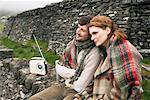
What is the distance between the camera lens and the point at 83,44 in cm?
520

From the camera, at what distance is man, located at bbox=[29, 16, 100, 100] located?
5.00 meters

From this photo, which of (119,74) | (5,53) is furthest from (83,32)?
(5,53)

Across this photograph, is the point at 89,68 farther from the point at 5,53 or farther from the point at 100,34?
the point at 5,53

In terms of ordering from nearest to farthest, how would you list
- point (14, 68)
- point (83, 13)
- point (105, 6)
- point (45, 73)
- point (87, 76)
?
point (87, 76) < point (45, 73) < point (14, 68) < point (105, 6) < point (83, 13)

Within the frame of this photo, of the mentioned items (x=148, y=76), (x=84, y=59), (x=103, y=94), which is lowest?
(x=148, y=76)

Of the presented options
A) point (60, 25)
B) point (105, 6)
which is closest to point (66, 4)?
point (60, 25)

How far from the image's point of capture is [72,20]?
47.1 ft

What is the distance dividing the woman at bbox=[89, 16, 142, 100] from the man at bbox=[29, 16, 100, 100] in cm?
33

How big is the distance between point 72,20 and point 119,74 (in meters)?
10.2

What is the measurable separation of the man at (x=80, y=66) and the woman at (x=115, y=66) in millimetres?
329

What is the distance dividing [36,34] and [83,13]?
22.8 ft

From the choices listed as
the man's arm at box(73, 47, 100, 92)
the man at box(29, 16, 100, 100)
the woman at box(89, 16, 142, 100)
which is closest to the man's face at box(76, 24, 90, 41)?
the man at box(29, 16, 100, 100)

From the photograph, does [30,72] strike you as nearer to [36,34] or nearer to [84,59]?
[84,59]

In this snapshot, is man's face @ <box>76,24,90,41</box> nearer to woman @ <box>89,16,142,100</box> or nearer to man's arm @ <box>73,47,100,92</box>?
man's arm @ <box>73,47,100,92</box>
